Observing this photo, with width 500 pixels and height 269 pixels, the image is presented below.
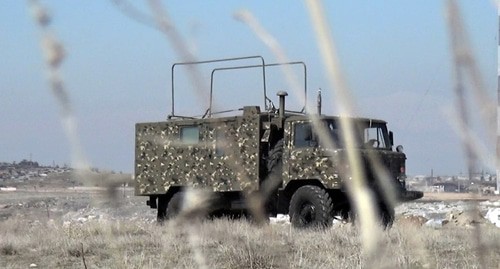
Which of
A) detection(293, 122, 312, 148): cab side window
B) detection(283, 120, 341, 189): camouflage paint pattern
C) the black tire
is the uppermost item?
detection(293, 122, 312, 148): cab side window

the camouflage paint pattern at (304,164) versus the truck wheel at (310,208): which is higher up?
the camouflage paint pattern at (304,164)

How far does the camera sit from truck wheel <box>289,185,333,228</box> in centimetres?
1331

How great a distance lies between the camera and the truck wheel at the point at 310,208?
43.7 ft

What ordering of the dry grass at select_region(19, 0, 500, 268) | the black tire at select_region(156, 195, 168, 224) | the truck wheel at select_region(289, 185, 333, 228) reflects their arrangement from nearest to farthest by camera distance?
the dry grass at select_region(19, 0, 500, 268) < the truck wheel at select_region(289, 185, 333, 228) < the black tire at select_region(156, 195, 168, 224)

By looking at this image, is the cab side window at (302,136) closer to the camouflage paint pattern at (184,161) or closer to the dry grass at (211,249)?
the camouflage paint pattern at (184,161)

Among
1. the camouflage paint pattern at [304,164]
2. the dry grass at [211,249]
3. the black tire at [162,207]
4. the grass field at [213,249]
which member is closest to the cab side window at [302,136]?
the camouflage paint pattern at [304,164]

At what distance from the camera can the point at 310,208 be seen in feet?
45.4

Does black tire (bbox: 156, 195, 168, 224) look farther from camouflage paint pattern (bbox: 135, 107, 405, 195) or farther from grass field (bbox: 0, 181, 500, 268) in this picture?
grass field (bbox: 0, 181, 500, 268)

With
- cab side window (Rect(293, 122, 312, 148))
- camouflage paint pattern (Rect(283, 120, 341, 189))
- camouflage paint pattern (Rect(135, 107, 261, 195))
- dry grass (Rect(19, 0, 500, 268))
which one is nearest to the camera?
dry grass (Rect(19, 0, 500, 268))

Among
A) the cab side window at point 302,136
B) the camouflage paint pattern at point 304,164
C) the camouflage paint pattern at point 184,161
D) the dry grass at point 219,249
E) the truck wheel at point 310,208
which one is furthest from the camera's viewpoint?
the camouflage paint pattern at point 184,161

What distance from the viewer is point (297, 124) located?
13.8 m

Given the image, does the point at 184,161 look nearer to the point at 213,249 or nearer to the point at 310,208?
the point at 310,208

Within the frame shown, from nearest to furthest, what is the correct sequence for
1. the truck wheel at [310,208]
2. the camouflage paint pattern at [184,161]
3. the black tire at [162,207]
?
1. the truck wheel at [310,208]
2. the camouflage paint pattern at [184,161]
3. the black tire at [162,207]

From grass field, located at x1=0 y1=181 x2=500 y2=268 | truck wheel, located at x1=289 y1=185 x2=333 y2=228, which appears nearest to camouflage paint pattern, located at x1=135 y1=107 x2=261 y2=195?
truck wheel, located at x1=289 y1=185 x2=333 y2=228
